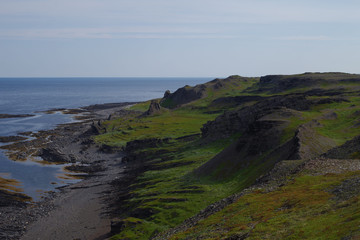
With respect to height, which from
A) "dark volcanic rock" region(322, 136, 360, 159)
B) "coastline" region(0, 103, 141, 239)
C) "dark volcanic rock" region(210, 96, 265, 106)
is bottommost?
"coastline" region(0, 103, 141, 239)

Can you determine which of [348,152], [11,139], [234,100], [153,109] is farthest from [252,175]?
[153,109]

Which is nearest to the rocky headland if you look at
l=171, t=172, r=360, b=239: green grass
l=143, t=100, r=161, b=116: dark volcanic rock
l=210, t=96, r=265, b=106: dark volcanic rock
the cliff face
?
l=171, t=172, r=360, b=239: green grass

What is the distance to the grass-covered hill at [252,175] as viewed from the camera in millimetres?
31922

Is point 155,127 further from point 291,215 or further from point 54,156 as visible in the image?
point 291,215

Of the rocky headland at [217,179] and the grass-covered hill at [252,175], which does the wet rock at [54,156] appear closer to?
the rocky headland at [217,179]

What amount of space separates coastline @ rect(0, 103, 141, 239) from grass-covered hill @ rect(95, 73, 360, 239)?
3.66m

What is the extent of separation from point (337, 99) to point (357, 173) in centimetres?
7129

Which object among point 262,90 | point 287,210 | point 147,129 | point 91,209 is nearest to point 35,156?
point 147,129

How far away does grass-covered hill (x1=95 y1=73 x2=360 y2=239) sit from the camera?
31922mm

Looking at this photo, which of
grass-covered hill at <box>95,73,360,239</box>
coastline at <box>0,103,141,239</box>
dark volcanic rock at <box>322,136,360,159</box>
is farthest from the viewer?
coastline at <box>0,103,141,239</box>


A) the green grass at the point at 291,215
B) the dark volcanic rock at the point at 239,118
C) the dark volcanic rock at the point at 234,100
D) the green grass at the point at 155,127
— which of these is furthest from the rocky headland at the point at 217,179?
the dark volcanic rock at the point at 234,100

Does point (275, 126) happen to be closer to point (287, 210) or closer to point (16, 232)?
point (287, 210)

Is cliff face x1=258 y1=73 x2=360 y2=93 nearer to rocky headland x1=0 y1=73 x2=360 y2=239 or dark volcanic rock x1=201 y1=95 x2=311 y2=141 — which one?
rocky headland x1=0 y1=73 x2=360 y2=239

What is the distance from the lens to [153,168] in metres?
94.8
